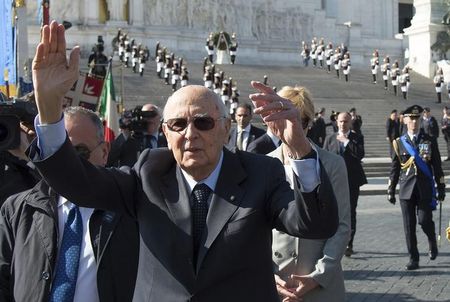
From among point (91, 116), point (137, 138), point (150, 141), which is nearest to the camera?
point (91, 116)

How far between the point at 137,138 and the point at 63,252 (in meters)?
4.37

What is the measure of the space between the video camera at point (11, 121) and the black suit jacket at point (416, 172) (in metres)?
5.38

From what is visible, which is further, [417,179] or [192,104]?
[417,179]

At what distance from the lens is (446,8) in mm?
35625

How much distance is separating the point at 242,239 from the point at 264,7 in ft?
138

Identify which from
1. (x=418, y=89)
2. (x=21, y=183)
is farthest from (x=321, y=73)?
(x=21, y=183)

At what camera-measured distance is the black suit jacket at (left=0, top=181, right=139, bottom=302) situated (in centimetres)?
295

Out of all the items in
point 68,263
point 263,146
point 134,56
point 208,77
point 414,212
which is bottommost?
point 414,212

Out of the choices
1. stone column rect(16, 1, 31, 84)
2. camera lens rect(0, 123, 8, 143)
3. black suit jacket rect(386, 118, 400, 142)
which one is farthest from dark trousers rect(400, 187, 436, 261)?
black suit jacket rect(386, 118, 400, 142)

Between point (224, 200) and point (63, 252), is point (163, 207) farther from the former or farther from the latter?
point (63, 252)

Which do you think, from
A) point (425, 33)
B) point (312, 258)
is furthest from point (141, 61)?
point (312, 258)

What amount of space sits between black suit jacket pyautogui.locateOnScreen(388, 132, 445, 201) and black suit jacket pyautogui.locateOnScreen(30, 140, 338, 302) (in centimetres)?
536

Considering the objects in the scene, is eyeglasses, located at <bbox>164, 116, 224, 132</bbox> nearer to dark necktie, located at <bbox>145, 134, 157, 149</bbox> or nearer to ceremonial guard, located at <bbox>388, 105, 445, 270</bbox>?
dark necktie, located at <bbox>145, 134, 157, 149</bbox>

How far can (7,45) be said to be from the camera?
859cm
